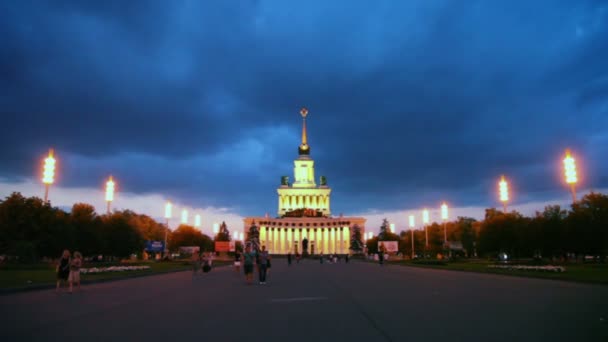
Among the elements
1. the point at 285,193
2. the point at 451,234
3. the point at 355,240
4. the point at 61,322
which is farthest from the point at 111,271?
the point at 285,193

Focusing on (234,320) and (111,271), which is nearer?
(234,320)

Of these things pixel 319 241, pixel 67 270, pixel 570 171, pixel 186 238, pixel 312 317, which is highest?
pixel 570 171

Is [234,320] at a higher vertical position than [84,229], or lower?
lower

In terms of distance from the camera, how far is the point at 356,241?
142 metres

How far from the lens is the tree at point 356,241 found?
14150 cm

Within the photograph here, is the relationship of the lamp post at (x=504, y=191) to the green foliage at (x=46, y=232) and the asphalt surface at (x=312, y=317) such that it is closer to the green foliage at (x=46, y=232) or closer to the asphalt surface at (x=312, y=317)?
the asphalt surface at (x=312, y=317)

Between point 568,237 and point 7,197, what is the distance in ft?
206

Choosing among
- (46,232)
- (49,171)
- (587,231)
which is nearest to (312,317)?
(49,171)

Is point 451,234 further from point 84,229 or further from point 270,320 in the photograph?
point 270,320

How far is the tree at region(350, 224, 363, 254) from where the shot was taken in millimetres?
141500

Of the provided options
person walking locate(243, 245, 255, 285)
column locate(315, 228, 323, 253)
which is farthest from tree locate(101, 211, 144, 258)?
column locate(315, 228, 323, 253)

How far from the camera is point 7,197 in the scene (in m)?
48.0

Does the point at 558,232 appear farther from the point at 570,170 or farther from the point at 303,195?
the point at 303,195

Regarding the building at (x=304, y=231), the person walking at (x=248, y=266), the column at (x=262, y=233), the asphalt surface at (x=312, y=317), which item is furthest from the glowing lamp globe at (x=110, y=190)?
the column at (x=262, y=233)
